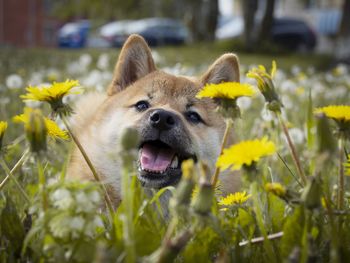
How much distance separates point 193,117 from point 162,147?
0.48 metres

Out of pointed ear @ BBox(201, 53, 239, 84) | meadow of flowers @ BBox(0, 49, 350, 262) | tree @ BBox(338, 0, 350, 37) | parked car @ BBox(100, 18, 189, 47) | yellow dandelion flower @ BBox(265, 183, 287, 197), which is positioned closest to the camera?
meadow of flowers @ BBox(0, 49, 350, 262)

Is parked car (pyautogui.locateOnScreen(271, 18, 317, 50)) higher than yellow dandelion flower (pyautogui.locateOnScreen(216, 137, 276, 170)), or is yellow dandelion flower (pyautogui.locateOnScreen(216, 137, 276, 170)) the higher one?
yellow dandelion flower (pyautogui.locateOnScreen(216, 137, 276, 170))

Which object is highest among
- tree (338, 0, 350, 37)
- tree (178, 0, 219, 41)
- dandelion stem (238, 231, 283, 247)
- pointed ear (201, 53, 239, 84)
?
dandelion stem (238, 231, 283, 247)

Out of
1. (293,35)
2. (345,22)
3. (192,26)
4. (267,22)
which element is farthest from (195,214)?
(293,35)

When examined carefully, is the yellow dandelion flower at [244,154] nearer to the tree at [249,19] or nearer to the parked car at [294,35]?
the tree at [249,19]

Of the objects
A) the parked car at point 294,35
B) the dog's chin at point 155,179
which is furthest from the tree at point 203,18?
the dog's chin at point 155,179

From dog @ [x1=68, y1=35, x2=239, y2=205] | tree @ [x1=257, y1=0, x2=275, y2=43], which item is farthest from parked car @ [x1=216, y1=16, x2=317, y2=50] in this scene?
dog @ [x1=68, y1=35, x2=239, y2=205]

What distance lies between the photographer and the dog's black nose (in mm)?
2443

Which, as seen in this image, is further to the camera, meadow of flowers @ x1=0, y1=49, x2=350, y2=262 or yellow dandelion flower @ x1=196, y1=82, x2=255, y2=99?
yellow dandelion flower @ x1=196, y1=82, x2=255, y2=99

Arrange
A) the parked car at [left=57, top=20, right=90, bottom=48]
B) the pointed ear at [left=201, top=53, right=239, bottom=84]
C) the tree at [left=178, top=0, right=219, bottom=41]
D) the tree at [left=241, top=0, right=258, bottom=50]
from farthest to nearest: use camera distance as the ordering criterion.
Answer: the parked car at [left=57, top=20, right=90, bottom=48] → the tree at [left=178, top=0, right=219, bottom=41] → the tree at [left=241, top=0, right=258, bottom=50] → the pointed ear at [left=201, top=53, right=239, bottom=84]

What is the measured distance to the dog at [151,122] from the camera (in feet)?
8.06

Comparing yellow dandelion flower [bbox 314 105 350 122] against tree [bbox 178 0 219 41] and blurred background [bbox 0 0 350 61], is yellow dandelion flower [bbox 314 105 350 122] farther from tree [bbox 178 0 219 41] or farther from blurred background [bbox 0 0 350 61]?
tree [bbox 178 0 219 41]

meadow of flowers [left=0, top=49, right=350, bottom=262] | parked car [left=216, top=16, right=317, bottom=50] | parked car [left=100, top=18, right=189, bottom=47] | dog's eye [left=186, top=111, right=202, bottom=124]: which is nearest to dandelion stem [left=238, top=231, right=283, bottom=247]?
meadow of flowers [left=0, top=49, right=350, bottom=262]

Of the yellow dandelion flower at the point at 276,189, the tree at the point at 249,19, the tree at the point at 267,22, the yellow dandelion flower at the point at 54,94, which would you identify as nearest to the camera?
the yellow dandelion flower at the point at 276,189
